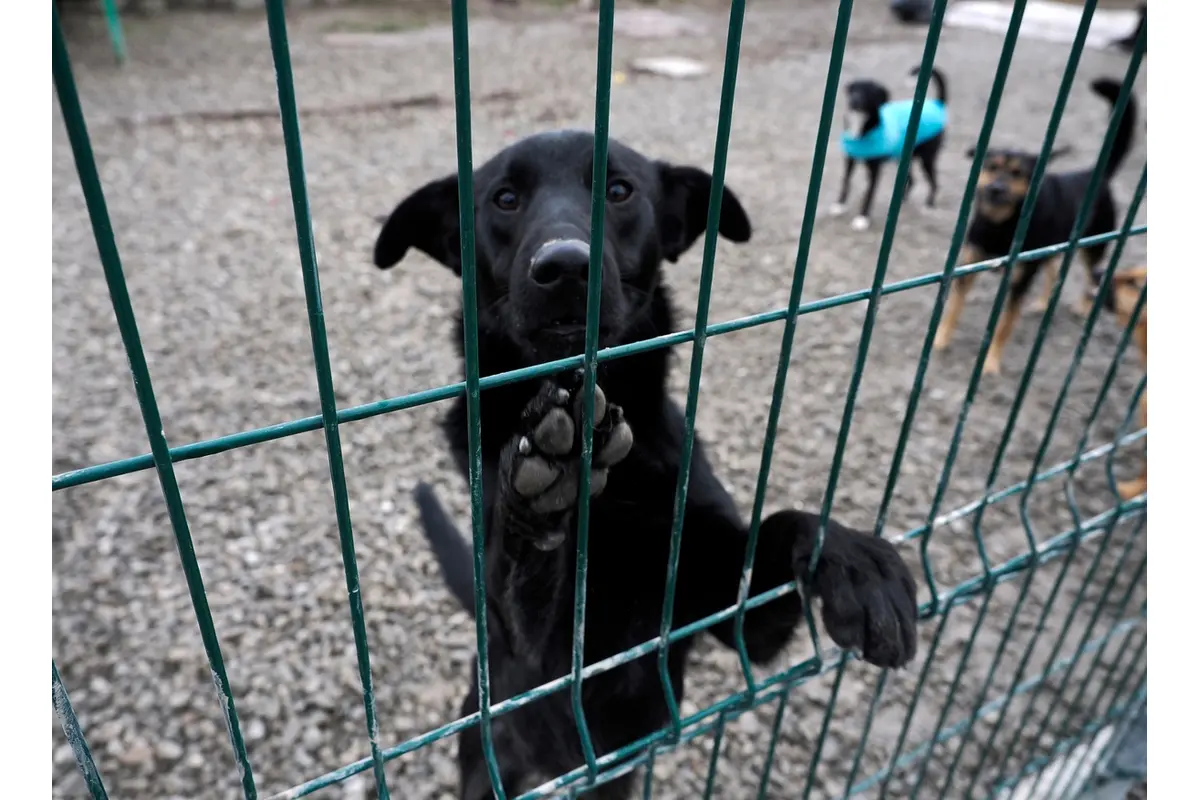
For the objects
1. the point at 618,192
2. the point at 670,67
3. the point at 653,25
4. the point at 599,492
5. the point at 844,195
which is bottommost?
the point at 844,195

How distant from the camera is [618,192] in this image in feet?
5.97

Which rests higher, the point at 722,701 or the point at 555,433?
the point at 555,433

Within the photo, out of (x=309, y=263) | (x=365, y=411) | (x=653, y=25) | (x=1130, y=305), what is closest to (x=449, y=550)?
(x=365, y=411)

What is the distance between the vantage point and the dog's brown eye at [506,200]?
5.92 feet

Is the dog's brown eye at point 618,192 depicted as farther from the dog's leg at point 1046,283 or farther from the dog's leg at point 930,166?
the dog's leg at point 930,166

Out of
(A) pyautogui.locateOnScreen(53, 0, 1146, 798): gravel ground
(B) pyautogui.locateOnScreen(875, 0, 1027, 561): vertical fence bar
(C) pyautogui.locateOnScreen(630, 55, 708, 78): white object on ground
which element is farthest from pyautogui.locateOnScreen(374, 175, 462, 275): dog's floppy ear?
(C) pyautogui.locateOnScreen(630, 55, 708, 78): white object on ground

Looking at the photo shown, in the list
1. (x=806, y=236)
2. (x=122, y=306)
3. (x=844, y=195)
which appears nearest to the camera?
(x=122, y=306)

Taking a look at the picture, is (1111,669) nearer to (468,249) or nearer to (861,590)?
(861,590)

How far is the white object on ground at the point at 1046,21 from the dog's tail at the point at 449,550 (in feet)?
47.1

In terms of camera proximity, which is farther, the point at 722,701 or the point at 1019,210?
the point at 1019,210

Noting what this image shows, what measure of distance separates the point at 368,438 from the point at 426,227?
1.94m

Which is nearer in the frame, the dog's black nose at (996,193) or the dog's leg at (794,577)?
the dog's leg at (794,577)

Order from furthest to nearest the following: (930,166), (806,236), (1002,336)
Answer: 1. (930,166)
2. (1002,336)
3. (806,236)

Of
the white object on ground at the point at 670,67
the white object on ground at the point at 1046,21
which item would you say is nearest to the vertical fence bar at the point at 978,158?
the white object on ground at the point at 670,67
